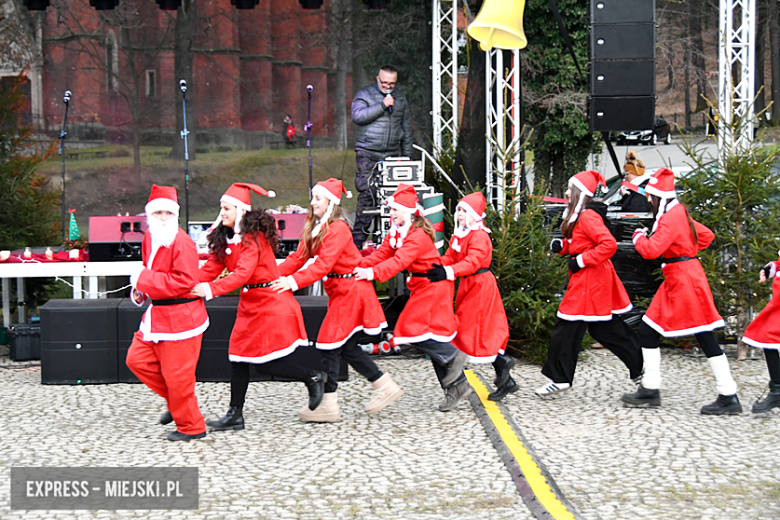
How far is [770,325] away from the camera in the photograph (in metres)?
6.12

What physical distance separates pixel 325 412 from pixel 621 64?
14.3 feet

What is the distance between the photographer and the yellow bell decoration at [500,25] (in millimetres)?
7648

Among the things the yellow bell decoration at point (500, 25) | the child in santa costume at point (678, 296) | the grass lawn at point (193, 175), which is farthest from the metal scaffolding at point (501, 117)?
the grass lawn at point (193, 175)

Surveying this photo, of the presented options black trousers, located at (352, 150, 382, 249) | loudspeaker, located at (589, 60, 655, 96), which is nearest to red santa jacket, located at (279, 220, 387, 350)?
loudspeaker, located at (589, 60, 655, 96)

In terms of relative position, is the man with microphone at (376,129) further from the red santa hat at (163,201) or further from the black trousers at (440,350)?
the red santa hat at (163,201)

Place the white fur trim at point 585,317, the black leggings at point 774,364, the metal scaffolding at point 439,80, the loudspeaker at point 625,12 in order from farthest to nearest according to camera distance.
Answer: the metal scaffolding at point 439,80, the loudspeaker at point 625,12, the white fur trim at point 585,317, the black leggings at point 774,364

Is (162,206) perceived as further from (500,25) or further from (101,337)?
(500,25)

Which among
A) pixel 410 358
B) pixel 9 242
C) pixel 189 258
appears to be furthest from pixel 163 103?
pixel 189 258

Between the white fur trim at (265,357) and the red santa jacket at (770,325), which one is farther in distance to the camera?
the red santa jacket at (770,325)

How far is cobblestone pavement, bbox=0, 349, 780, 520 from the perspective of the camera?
14.9 ft

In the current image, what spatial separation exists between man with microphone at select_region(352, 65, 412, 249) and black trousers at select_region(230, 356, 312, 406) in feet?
13.5

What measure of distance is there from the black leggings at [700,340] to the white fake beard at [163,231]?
3357 millimetres

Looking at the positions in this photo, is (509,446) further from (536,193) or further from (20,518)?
(536,193)

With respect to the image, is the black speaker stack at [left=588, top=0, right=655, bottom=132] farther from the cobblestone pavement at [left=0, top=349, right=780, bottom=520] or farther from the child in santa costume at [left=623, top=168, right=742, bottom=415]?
the cobblestone pavement at [left=0, top=349, right=780, bottom=520]
